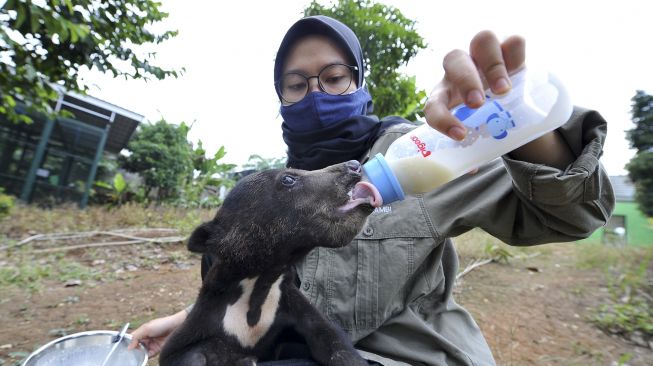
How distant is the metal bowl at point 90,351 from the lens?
1.92 meters

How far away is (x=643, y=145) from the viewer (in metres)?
6.75

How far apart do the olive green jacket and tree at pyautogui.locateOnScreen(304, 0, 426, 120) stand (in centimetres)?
541

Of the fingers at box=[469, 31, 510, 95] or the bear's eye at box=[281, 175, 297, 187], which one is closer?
the fingers at box=[469, 31, 510, 95]

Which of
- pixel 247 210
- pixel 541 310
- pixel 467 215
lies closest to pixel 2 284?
pixel 247 210

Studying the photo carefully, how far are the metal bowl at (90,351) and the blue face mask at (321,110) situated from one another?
5.21 ft

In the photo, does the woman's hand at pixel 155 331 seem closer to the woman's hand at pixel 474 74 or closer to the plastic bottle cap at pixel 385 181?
the plastic bottle cap at pixel 385 181

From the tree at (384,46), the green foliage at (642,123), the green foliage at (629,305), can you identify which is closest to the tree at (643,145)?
the green foliage at (642,123)

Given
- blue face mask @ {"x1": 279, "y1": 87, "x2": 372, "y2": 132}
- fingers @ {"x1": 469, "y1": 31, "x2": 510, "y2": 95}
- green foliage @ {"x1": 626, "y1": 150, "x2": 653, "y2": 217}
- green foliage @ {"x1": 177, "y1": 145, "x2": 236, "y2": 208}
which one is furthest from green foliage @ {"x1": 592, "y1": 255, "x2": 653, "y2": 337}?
green foliage @ {"x1": 177, "y1": 145, "x2": 236, "y2": 208}

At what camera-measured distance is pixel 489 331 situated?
15.2 ft

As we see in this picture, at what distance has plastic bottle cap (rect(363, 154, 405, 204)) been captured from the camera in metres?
1.35

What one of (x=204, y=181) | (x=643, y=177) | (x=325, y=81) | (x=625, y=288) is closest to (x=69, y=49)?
(x=325, y=81)

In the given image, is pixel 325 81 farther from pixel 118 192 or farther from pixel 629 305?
pixel 118 192

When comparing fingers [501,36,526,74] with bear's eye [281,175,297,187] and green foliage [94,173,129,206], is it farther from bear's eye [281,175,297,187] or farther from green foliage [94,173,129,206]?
green foliage [94,173,129,206]

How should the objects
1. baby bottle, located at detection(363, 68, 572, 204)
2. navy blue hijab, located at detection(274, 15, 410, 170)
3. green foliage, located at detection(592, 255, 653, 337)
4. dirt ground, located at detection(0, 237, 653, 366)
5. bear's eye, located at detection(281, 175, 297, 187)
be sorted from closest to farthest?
baby bottle, located at detection(363, 68, 572, 204) < bear's eye, located at detection(281, 175, 297, 187) < navy blue hijab, located at detection(274, 15, 410, 170) < dirt ground, located at detection(0, 237, 653, 366) < green foliage, located at detection(592, 255, 653, 337)
